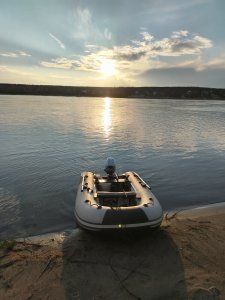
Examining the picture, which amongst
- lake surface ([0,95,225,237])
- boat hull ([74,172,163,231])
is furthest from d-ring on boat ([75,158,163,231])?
lake surface ([0,95,225,237])

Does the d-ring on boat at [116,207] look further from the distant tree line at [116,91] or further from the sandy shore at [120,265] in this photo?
the distant tree line at [116,91]

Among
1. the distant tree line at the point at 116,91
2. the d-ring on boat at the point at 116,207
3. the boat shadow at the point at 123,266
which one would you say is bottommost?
the distant tree line at the point at 116,91

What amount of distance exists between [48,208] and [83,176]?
1.49 meters

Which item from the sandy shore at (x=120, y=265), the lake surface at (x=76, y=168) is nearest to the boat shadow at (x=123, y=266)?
the sandy shore at (x=120, y=265)

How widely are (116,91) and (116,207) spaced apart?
170272 millimetres

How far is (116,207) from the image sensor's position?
7.56m

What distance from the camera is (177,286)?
573 centimetres

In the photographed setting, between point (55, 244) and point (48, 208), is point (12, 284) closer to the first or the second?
point (55, 244)

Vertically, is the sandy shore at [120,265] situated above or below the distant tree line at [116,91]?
above

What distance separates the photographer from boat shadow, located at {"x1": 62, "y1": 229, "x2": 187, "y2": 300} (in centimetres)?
563

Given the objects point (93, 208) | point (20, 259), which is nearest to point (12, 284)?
point (20, 259)

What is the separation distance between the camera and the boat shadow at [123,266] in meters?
5.63

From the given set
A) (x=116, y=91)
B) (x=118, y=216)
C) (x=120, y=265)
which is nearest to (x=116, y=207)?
(x=118, y=216)

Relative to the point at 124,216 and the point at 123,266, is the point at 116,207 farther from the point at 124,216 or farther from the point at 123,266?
the point at 123,266
